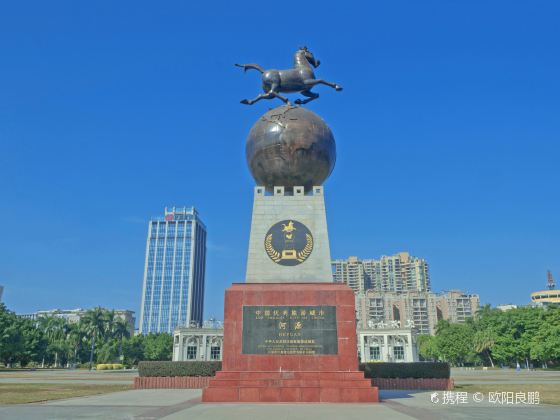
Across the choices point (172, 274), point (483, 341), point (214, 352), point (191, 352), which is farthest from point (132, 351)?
point (172, 274)

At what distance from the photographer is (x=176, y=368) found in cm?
2291

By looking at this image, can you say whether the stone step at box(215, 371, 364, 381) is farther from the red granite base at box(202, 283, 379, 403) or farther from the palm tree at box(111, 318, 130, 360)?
the palm tree at box(111, 318, 130, 360)

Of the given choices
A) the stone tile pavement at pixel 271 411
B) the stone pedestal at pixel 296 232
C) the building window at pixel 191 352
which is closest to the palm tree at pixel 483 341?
the building window at pixel 191 352

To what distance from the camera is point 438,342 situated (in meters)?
71.1

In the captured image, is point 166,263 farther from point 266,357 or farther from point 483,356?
point 266,357

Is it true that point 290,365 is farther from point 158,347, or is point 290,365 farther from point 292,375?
point 158,347

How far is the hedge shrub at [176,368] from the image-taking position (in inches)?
894

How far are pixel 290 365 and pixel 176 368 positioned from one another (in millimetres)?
10000

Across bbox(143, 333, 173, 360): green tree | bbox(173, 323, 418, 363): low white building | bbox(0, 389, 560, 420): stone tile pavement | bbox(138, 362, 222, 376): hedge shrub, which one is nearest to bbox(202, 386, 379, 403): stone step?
bbox(0, 389, 560, 420): stone tile pavement

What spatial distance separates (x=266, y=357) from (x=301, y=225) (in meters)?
5.34

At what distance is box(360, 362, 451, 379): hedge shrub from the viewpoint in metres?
22.3

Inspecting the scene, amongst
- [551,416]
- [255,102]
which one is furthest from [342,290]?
[255,102]

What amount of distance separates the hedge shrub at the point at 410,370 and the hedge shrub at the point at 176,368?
837 cm

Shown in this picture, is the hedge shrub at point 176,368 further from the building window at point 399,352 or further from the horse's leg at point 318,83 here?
the building window at point 399,352
